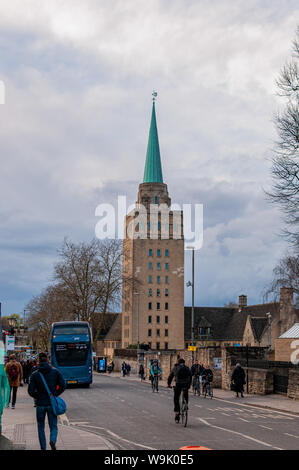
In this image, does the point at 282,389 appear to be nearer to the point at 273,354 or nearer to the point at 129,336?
the point at 273,354

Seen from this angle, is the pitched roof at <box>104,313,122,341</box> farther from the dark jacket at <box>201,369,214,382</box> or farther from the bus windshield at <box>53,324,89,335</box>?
the dark jacket at <box>201,369,214,382</box>

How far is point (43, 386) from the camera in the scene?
1105cm

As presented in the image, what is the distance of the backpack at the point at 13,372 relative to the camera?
69.6 ft

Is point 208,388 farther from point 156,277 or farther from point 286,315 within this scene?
point 156,277

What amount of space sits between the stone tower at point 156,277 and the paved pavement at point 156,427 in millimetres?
94761

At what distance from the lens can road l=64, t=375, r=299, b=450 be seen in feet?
43.7

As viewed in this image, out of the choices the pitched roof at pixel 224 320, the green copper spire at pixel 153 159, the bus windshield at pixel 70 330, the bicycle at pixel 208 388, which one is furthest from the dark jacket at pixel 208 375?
the green copper spire at pixel 153 159

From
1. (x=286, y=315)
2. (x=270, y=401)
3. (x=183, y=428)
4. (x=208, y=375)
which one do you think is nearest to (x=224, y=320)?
(x=286, y=315)

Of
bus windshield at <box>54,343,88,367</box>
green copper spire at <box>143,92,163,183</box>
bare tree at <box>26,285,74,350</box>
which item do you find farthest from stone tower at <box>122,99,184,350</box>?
bus windshield at <box>54,343,88,367</box>

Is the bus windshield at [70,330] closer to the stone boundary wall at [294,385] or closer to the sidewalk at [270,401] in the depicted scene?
the sidewalk at [270,401]

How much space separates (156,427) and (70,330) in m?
20.7

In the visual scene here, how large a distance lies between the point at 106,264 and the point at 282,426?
60995 mm

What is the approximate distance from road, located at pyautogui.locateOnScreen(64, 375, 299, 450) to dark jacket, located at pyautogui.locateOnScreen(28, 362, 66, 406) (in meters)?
2.24

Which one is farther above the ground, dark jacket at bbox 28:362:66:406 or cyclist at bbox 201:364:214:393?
dark jacket at bbox 28:362:66:406
